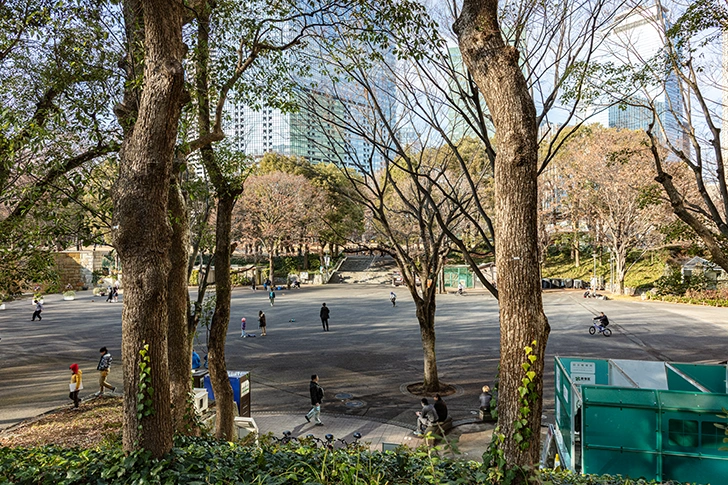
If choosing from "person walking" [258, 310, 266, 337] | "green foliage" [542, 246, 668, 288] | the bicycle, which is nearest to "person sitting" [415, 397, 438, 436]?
"person walking" [258, 310, 266, 337]

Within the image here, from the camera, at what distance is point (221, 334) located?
8.27 m

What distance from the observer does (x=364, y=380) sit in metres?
13.9

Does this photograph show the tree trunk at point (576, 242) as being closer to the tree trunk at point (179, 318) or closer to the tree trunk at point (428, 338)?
the tree trunk at point (428, 338)

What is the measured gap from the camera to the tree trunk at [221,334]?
8.05 metres

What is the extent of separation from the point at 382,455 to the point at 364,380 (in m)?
9.52

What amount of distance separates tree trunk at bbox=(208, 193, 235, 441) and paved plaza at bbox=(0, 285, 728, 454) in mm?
2478

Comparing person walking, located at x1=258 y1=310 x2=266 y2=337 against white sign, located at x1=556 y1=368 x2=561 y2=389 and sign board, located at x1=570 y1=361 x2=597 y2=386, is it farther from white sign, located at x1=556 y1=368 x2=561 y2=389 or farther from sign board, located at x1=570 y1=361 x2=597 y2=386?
white sign, located at x1=556 y1=368 x2=561 y2=389

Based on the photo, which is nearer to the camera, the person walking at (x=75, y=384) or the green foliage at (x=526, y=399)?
the green foliage at (x=526, y=399)

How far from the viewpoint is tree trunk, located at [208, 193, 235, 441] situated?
805 centimetres

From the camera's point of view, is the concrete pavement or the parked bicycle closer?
the concrete pavement

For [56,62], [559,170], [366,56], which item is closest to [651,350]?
[366,56]

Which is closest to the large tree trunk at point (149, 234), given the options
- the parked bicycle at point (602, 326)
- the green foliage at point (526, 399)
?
the green foliage at point (526, 399)

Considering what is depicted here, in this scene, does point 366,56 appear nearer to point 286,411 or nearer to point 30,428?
point 286,411

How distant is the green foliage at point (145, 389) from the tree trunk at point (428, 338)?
28.2 ft
